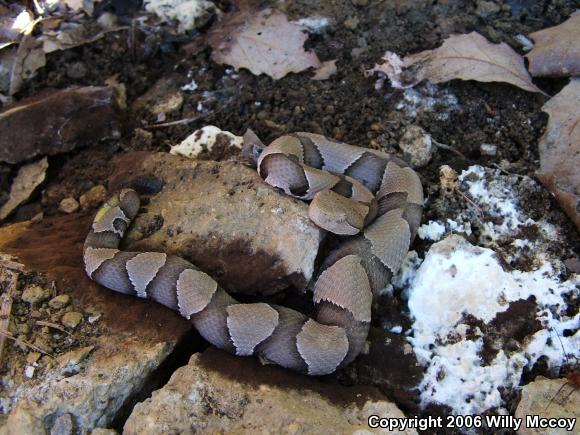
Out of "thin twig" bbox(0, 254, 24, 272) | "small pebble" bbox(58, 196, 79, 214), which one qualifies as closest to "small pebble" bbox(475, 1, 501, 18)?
"small pebble" bbox(58, 196, 79, 214)

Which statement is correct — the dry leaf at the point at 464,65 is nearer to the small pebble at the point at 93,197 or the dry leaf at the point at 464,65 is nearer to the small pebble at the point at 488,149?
the small pebble at the point at 488,149

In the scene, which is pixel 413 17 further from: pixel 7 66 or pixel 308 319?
pixel 7 66

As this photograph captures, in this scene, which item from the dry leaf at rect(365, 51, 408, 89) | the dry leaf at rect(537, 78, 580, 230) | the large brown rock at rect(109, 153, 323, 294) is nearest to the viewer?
the large brown rock at rect(109, 153, 323, 294)

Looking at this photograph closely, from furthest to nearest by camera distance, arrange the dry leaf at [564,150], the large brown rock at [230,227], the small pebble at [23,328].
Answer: the dry leaf at [564,150], the large brown rock at [230,227], the small pebble at [23,328]

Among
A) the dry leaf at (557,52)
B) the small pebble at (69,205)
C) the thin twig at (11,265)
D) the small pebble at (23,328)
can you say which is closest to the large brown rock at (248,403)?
the small pebble at (23,328)

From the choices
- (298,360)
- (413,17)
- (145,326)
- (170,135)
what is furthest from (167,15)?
(298,360)

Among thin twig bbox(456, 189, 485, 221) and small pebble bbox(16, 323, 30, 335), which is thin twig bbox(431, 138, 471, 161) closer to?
thin twig bbox(456, 189, 485, 221)

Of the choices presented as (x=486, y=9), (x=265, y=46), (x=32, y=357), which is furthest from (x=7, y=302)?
(x=486, y=9)
